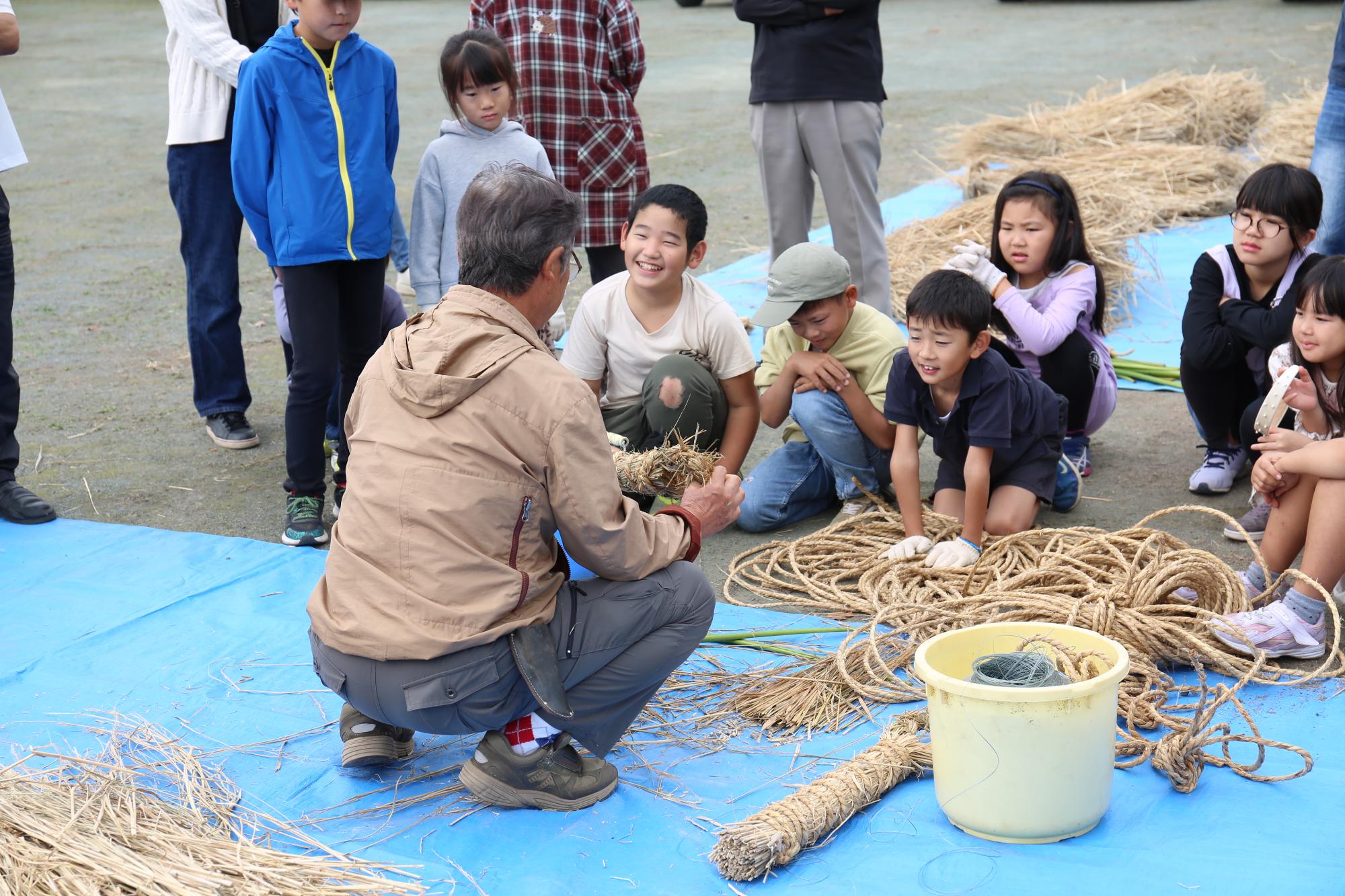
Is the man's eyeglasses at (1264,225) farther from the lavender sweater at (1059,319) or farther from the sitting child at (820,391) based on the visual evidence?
the sitting child at (820,391)

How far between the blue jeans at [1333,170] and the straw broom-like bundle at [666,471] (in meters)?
2.09

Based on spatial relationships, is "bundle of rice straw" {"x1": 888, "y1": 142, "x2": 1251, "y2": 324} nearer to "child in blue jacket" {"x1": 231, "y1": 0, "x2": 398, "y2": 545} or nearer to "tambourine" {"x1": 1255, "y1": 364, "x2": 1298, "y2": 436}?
"tambourine" {"x1": 1255, "y1": 364, "x2": 1298, "y2": 436}

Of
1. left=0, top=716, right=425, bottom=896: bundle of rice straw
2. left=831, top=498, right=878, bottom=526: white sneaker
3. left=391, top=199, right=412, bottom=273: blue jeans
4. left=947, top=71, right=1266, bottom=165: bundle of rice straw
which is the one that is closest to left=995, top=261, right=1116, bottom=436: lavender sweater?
left=831, top=498, right=878, bottom=526: white sneaker

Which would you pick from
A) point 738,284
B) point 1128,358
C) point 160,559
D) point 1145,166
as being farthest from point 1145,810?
point 1145,166

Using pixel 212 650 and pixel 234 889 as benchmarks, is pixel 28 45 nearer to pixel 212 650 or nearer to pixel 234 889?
pixel 212 650

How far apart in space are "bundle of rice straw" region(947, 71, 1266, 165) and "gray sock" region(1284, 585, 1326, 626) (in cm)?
517

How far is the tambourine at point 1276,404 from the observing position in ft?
8.76

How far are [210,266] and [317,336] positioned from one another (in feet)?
2.91

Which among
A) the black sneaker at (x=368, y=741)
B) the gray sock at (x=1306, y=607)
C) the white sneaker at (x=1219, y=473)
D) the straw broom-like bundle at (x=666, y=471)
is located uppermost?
the straw broom-like bundle at (x=666, y=471)

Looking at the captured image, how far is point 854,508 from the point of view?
3.48m

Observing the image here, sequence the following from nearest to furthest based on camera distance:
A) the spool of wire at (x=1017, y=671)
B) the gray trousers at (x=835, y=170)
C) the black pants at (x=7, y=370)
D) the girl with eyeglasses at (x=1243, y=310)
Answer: the spool of wire at (x=1017, y=671) → the girl with eyeglasses at (x=1243, y=310) → the black pants at (x=7, y=370) → the gray trousers at (x=835, y=170)

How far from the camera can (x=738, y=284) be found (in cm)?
579

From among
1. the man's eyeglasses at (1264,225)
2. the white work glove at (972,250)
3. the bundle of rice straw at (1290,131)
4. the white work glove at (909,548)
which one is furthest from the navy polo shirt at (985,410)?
the bundle of rice straw at (1290,131)

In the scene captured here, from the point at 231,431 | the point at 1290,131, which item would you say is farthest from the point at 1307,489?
the point at 1290,131
